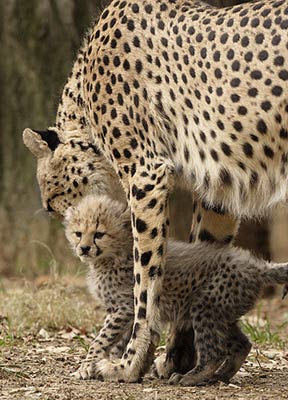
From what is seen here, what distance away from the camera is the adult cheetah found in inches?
214

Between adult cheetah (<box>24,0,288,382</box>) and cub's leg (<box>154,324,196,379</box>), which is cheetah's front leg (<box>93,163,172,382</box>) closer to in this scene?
adult cheetah (<box>24,0,288,382</box>)

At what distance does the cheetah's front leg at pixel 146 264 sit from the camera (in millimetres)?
5652

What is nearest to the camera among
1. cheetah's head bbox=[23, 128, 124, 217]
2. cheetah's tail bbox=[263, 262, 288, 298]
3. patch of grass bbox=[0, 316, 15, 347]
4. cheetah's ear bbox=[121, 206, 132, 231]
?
cheetah's tail bbox=[263, 262, 288, 298]

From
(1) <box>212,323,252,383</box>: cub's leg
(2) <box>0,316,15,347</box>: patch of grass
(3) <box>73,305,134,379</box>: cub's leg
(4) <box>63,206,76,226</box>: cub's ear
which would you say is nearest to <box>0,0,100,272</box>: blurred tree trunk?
(2) <box>0,316,15,347</box>: patch of grass

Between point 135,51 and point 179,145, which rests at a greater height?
point 135,51

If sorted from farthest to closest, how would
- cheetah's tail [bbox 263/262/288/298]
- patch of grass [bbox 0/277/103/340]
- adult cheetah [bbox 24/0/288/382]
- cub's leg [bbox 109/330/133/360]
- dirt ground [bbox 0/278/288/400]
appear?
1. patch of grass [bbox 0/277/103/340]
2. cub's leg [bbox 109/330/133/360]
3. cheetah's tail [bbox 263/262/288/298]
4. adult cheetah [bbox 24/0/288/382]
5. dirt ground [bbox 0/278/288/400]

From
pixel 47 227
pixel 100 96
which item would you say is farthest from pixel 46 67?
pixel 100 96

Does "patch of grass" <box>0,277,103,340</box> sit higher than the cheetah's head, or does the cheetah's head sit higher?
the cheetah's head

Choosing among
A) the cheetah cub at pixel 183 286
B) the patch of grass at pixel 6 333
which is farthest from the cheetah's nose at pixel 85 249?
the patch of grass at pixel 6 333

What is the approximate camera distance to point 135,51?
19.3 feet

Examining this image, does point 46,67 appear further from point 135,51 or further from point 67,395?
point 67,395

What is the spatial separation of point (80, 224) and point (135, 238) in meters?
0.38

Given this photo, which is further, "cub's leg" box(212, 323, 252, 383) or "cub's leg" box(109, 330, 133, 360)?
"cub's leg" box(109, 330, 133, 360)

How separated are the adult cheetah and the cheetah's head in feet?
0.77
